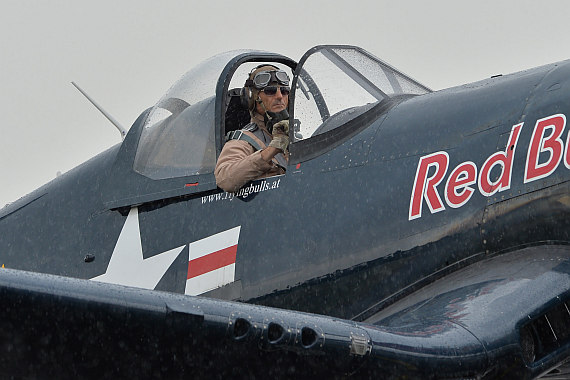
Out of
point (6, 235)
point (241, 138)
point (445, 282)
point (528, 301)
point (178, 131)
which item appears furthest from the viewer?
point (6, 235)

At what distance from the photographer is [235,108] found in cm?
642

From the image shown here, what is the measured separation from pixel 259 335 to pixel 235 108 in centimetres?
335

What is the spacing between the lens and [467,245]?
176 inches

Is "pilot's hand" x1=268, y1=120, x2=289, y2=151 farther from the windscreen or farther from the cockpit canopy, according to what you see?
the windscreen

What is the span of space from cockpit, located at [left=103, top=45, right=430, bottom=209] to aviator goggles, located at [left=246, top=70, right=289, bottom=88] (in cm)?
18

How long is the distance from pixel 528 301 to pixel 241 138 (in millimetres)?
2302

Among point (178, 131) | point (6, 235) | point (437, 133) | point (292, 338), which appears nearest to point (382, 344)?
point (292, 338)

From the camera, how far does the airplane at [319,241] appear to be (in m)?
3.15

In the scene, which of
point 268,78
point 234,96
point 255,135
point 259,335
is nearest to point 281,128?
point 255,135

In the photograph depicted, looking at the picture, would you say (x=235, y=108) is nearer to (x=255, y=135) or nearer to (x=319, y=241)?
(x=255, y=135)

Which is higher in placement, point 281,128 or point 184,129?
point 281,128

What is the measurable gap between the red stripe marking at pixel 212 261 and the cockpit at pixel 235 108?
436 millimetres

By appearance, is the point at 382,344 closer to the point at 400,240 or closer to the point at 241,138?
the point at 400,240

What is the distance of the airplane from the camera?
3.15 m
